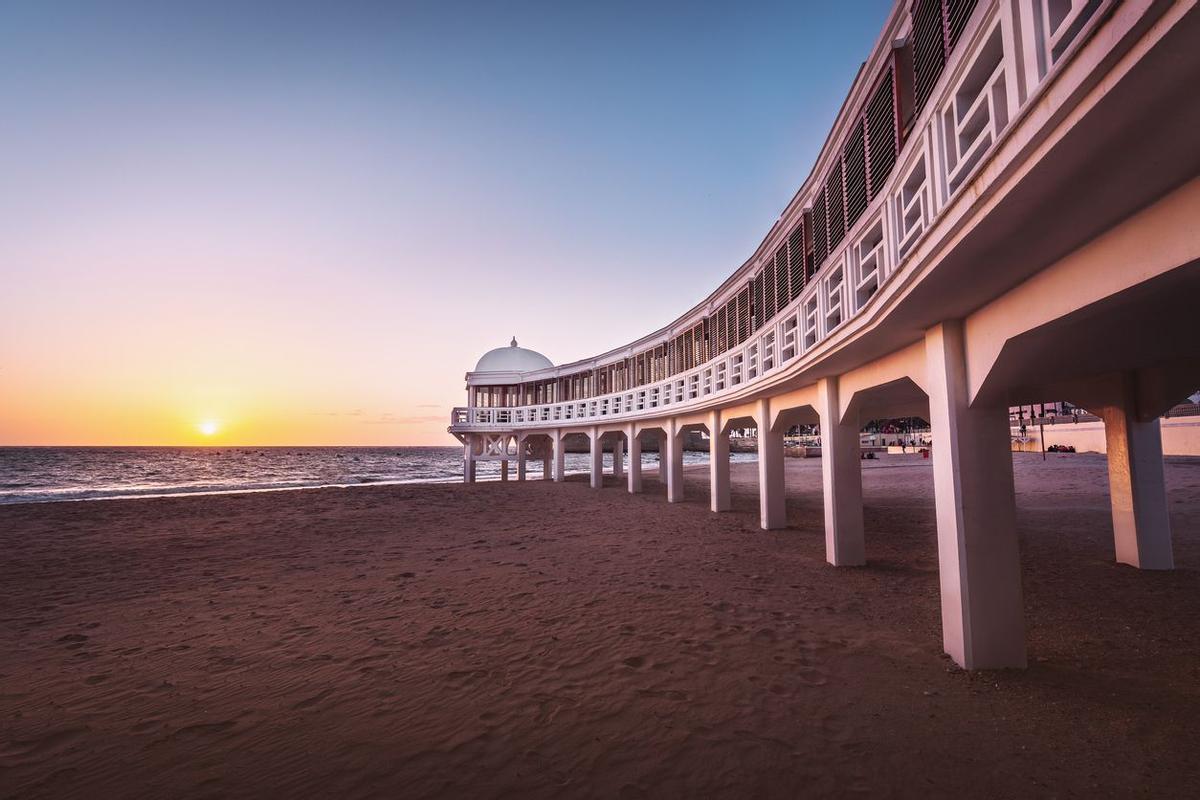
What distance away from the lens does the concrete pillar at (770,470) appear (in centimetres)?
1336

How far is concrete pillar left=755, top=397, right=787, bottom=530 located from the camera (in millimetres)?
13359

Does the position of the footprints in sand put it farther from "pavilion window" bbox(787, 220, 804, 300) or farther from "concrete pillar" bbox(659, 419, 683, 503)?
"concrete pillar" bbox(659, 419, 683, 503)

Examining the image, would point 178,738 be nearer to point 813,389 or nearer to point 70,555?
point 813,389

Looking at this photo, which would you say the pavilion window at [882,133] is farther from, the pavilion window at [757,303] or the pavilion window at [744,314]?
the pavilion window at [744,314]

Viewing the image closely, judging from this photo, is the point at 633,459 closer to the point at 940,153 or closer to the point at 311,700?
the point at 311,700

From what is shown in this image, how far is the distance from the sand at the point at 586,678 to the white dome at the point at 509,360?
2479 cm

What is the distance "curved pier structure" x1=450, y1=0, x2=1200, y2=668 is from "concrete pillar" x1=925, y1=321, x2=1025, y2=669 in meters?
0.02

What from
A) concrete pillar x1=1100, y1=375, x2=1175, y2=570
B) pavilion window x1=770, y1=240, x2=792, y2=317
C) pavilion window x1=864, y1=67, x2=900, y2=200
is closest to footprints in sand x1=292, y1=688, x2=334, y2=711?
pavilion window x1=864, y1=67, x2=900, y2=200

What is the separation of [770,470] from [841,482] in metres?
3.72

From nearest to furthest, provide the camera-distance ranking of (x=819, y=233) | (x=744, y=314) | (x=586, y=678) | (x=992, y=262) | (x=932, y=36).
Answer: (x=992, y=262) < (x=932, y=36) < (x=586, y=678) < (x=819, y=233) < (x=744, y=314)

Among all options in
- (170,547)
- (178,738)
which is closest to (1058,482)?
(178,738)

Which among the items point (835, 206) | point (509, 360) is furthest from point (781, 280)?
point (509, 360)

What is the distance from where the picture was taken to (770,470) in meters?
13.5

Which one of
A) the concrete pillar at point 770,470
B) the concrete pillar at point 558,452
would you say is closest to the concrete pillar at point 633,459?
the concrete pillar at point 558,452
